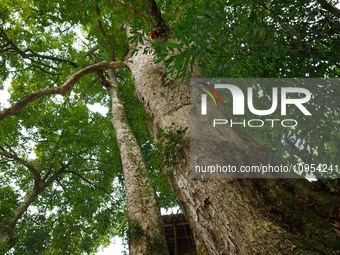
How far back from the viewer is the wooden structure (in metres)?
7.72

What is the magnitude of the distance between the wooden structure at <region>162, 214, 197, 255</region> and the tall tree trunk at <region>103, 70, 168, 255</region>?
8.24 ft

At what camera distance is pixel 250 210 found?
6.42 feet

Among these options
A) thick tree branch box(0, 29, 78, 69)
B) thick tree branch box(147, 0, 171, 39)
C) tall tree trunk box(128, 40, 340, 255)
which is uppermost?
thick tree branch box(0, 29, 78, 69)

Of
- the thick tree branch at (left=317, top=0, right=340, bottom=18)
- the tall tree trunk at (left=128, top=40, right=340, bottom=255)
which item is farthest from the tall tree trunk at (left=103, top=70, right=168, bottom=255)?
the thick tree branch at (left=317, top=0, right=340, bottom=18)

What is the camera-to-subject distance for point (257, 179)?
2.34 meters

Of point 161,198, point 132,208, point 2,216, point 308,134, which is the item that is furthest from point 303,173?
point 2,216

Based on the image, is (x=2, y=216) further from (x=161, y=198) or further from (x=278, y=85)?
(x=278, y=85)

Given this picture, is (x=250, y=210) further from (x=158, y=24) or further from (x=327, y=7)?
(x=158, y=24)

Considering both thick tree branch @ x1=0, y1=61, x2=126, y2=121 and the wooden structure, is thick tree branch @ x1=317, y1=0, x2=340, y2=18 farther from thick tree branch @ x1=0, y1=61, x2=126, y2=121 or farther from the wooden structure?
the wooden structure

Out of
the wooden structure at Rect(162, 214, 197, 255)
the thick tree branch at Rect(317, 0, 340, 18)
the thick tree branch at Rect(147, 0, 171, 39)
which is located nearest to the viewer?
the thick tree branch at Rect(317, 0, 340, 18)

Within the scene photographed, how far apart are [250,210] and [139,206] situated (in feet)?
10.8

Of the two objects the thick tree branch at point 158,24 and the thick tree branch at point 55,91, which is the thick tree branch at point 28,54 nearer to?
the thick tree branch at point 55,91

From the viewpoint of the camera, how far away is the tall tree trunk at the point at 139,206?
4.37 meters

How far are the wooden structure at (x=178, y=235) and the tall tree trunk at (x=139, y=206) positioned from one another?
2510 mm
